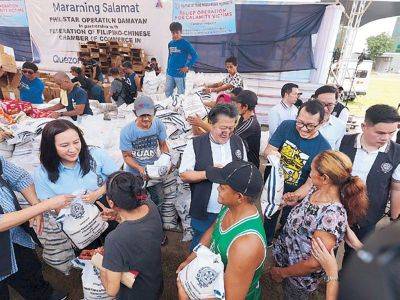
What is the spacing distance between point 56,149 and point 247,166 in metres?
1.32

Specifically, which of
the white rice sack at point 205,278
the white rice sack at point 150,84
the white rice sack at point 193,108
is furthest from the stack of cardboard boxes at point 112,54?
the white rice sack at point 205,278

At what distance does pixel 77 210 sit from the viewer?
71.7 inches

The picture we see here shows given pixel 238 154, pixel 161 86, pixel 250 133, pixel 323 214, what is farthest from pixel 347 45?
pixel 323 214

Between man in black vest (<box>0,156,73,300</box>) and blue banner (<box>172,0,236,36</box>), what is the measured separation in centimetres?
573

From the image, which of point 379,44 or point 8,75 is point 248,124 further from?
point 379,44

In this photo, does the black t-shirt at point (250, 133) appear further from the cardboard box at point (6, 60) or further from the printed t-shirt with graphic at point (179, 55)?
the cardboard box at point (6, 60)

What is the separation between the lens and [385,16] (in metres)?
9.12

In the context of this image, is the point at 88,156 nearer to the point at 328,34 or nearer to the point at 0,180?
the point at 0,180

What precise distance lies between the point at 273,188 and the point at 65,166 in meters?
1.51

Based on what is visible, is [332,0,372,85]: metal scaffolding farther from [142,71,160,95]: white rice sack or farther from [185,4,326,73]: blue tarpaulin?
[142,71,160,95]: white rice sack

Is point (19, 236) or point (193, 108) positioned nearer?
point (19, 236)

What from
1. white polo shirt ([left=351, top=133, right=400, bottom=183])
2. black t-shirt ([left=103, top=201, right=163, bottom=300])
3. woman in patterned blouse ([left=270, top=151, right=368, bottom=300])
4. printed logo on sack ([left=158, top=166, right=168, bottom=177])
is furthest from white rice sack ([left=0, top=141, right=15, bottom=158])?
white polo shirt ([left=351, top=133, right=400, bottom=183])

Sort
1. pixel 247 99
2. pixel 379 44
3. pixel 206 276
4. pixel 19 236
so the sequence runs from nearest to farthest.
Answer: pixel 206 276
pixel 19 236
pixel 247 99
pixel 379 44

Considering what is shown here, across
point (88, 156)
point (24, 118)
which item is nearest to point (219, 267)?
point (88, 156)
